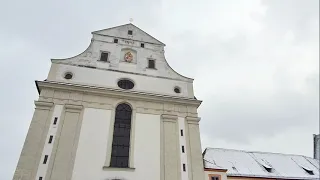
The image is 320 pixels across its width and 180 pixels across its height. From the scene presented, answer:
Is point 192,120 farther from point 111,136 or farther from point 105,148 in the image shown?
point 105,148

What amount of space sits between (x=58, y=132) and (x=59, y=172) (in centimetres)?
234

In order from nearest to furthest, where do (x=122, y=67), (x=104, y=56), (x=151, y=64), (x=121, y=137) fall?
(x=121, y=137) < (x=122, y=67) < (x=104, y=56) < (x=151, y=64)

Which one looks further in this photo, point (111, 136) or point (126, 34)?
point (126, 34)

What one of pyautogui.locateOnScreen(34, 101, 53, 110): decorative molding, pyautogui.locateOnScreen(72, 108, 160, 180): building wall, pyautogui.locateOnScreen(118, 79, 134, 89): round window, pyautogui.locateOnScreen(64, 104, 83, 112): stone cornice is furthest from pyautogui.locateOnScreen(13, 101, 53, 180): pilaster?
pyautogui.locateOnScreen(118, 79, 134, 89): round window

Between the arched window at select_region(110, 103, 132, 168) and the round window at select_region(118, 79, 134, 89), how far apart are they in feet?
4.68

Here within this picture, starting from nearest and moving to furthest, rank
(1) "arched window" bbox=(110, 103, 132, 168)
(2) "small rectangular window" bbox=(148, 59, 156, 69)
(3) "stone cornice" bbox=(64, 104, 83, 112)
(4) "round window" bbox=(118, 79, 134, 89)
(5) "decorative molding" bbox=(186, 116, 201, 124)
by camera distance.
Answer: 1. (1) "arched window" bbox=(110, 103, 132, 168)
2. (3) "stone cornice" bbox=(64, 104, 83, 112)
3. (5) "decorative molding" bbox=(186, 116, 201, 124)
4. (4) "round window" bbox=(118, 79, 134, 89)
5. (2) "small rectangular window" bbox=(148, 59, 156, 69)

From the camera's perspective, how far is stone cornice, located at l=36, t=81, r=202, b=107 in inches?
649

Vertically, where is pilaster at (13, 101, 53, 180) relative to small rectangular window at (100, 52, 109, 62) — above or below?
below

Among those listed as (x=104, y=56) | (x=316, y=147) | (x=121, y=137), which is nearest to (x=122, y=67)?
(x=104, y=56)

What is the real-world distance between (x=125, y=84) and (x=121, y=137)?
397 centimetres

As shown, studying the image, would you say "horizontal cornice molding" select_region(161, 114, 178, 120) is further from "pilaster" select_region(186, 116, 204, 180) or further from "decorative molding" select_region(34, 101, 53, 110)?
"decorative molding" select_region(34, 101, 53, 110)

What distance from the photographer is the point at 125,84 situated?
59.9 feet

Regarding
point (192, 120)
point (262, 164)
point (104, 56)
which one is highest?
point (104, 56)

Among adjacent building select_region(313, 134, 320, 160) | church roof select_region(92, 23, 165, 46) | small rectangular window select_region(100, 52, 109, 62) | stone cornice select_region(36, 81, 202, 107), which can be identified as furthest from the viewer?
adjacent building select_region(313, 134, 320, 160)
